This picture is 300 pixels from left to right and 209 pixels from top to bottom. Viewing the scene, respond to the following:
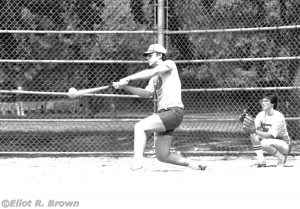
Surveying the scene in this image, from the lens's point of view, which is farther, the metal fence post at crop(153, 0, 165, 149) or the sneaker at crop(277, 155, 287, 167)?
the metal fence post at crop(153, 0, 165, 149)

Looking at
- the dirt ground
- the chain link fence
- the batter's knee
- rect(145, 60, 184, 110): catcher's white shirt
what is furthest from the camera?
the chain link fence

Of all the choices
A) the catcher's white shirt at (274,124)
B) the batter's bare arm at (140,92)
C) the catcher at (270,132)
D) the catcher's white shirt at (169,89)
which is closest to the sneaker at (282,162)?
the catcher at (270,132)

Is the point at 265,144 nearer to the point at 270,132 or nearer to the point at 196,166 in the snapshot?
the point at 270,132

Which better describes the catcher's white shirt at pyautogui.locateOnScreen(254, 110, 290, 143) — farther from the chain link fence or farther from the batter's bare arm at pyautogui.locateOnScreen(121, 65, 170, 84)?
the batter's bare arm at pyautogui.locateOnScreen(121, 65, 170, 84)

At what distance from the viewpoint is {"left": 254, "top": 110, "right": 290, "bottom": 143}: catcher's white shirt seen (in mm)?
9422

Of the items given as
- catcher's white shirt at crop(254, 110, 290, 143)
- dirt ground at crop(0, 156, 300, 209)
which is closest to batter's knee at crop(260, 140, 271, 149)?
catcher's white shirt at crop(254, 110, 290, 143)

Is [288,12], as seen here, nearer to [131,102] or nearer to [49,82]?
[131,102]

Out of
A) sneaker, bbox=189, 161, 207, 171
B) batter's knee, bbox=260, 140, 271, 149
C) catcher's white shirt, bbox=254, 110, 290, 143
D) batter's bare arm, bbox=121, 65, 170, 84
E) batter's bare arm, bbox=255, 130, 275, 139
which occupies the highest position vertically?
batter's bare arm, bbox=121, 65, 170, 84

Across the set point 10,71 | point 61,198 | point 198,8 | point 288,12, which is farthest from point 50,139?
point 61,198

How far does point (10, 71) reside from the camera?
1285 centimetres

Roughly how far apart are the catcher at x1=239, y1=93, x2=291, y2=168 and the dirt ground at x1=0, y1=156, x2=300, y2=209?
0.78ft

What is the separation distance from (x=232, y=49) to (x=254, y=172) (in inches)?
169

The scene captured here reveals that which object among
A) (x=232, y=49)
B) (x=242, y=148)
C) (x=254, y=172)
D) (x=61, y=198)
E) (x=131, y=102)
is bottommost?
(x=61, y=198)

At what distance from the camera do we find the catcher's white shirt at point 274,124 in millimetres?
9422
